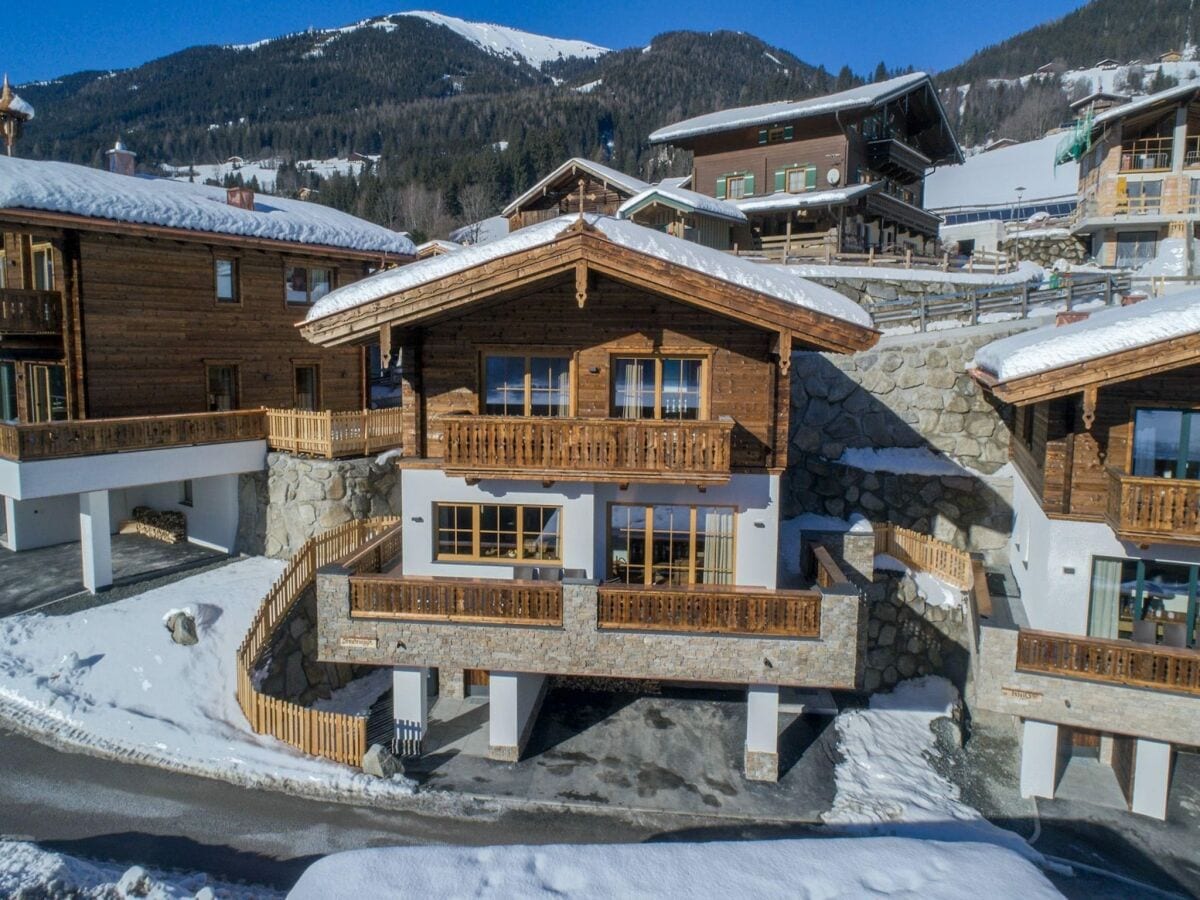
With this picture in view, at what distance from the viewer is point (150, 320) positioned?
19875 mm

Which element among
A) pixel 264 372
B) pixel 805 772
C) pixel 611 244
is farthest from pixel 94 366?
pixel 805 772

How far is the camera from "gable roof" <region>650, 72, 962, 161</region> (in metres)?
36.8

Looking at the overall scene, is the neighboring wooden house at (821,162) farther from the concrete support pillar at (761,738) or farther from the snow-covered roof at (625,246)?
the concrete support pillar at (761,738)

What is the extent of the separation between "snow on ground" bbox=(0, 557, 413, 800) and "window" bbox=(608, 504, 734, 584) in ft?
18.2

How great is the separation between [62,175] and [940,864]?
23.5m

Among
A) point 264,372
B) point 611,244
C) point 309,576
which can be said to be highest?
point 611,244

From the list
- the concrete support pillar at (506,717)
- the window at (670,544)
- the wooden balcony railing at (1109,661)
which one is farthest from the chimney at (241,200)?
the wooden balcony railing at (1109,661)

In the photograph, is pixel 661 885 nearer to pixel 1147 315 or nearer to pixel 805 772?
pixel 805 772

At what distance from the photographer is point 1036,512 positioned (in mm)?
15875

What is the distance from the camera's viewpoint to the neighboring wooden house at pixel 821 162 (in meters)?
36.7

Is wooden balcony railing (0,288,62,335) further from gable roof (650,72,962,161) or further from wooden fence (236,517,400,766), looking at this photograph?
gable roof (650,72,962,161)

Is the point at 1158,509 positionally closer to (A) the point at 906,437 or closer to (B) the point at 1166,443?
(B) the point at 1166,443

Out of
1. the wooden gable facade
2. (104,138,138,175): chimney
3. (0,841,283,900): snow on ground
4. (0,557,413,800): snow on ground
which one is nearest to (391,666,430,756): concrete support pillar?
(0,557,413,800): snow on ground

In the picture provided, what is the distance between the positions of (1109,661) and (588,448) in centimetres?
932
